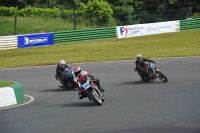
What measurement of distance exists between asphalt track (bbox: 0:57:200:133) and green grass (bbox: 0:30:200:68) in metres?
6.69

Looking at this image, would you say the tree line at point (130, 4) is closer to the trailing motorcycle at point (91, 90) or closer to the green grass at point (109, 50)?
the green grass at point (109, 50)

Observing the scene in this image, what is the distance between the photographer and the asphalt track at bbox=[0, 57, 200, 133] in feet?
33.2

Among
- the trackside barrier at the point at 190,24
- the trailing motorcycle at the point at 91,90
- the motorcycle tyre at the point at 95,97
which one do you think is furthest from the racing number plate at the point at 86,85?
the trackside barrier at the point at 190,24

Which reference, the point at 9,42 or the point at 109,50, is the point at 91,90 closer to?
the point at 109,50

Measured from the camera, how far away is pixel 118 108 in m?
12.5

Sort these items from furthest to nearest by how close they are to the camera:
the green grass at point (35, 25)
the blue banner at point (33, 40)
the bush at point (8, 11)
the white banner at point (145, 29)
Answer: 1. the bush at point (8, 11)
2. the green grass at point (35, 25)
3. the white banner at point (145, 29)
4. the blue banner at point (33, 40)

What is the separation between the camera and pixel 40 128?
34.0 feet

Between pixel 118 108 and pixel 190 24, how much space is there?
3079 cm

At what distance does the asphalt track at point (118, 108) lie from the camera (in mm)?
10133

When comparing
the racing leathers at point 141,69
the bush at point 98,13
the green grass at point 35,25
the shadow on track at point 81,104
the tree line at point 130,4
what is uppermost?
the tree line at point 130,4

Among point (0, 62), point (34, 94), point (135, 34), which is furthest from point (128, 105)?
point (135, 34)

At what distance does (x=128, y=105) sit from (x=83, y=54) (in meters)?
→ 18.3

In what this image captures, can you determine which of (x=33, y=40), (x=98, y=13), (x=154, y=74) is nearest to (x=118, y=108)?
(x=154, y=74)

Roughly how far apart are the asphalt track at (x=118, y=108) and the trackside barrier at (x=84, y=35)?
15.9 metres
